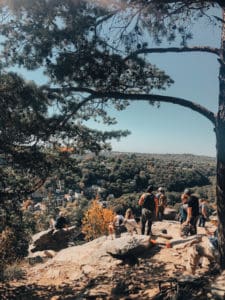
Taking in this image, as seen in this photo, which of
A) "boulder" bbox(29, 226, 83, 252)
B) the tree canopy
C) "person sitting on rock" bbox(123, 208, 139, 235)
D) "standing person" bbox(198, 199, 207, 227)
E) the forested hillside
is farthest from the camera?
the forested hillside

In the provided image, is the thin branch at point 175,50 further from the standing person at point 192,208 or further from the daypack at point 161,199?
the daypack at point 161,199

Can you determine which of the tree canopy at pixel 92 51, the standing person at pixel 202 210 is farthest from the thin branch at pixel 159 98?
the standing person at pixel 202 210

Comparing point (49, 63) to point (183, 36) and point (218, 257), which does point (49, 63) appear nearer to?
point (183, 36)

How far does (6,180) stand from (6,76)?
11.1 feet

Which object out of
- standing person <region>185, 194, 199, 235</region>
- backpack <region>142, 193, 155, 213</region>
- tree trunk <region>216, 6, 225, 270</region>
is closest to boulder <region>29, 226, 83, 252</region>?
backpack <region>142, 193, 155, 213</region>

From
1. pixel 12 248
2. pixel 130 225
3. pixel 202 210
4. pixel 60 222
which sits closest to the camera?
pixel 202 210

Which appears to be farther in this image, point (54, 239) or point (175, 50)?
point (54, 239)

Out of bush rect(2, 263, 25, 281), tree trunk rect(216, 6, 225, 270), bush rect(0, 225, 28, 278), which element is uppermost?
tree trunk rect(216, 6, 225, 270)

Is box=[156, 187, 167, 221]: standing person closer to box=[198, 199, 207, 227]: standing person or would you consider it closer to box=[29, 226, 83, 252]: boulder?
box=[198, 199, 207, 227]: standing person

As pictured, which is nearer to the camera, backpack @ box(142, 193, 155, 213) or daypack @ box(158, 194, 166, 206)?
backpack @ box(142, 193, 155, 213)

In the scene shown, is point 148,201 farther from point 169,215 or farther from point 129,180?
point 129,180

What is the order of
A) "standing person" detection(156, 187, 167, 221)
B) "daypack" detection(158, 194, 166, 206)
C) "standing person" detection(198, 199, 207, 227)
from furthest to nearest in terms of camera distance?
"daypack" detection(158, 194, 166, 206), "standing person" detection(156, 187, 167, 221), "standing person" detection(198, 199, 207, 227)

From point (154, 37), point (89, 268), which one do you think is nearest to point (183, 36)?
point (154, 37)

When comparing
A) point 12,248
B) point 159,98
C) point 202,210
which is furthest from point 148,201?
point 12,248
